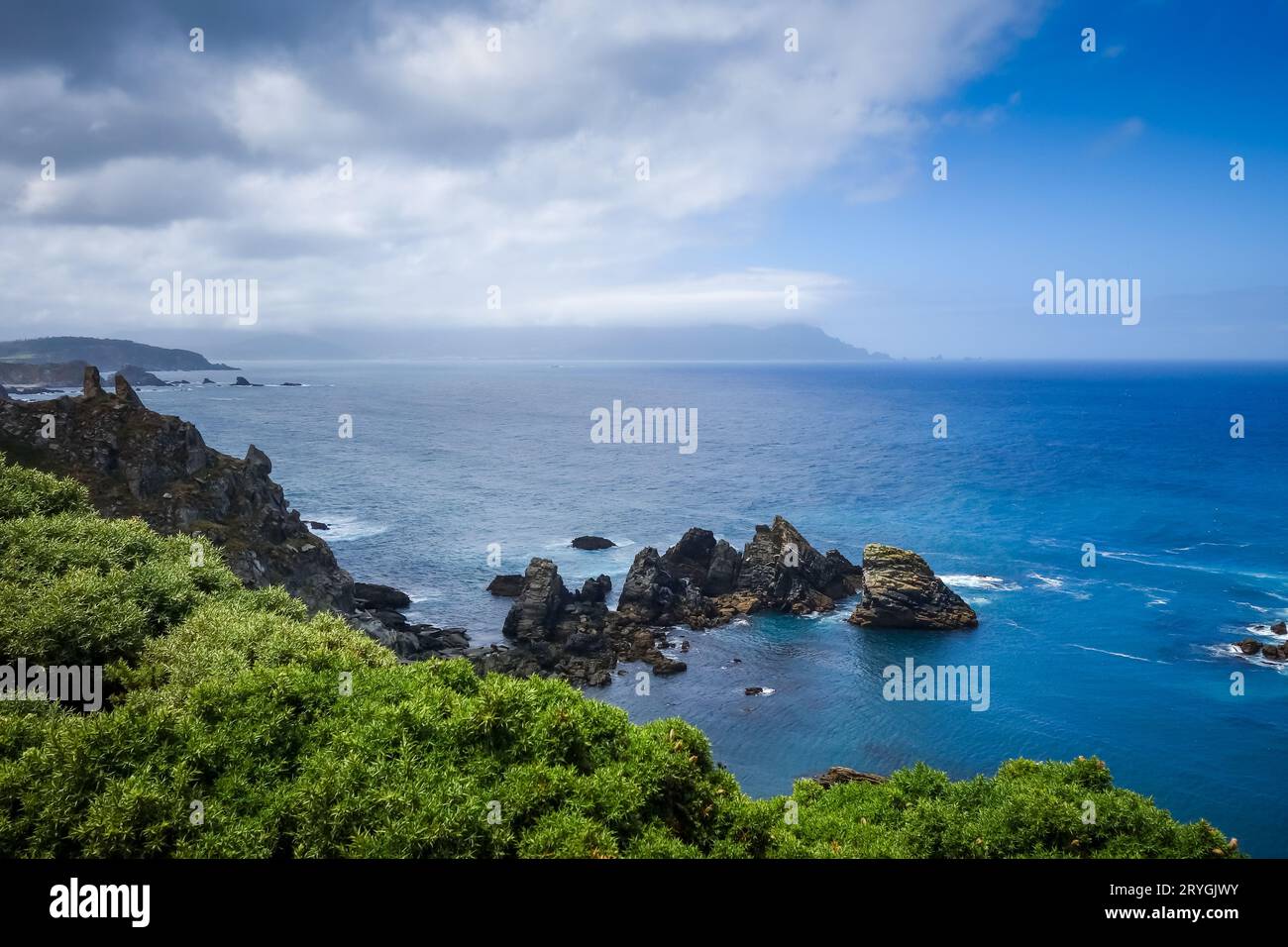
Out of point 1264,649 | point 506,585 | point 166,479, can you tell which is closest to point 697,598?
point 506,585

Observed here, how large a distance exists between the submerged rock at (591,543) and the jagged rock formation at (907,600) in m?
26.4

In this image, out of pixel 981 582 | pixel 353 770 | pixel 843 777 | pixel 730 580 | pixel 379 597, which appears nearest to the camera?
pixel 353 770

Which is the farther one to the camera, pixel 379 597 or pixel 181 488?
pixel 379 597

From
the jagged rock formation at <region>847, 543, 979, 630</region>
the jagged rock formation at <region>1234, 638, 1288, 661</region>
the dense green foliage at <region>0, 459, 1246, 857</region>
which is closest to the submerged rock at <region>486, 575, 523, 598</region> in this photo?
the jagged rock formation at <region>847, 543, 979, 630</region>

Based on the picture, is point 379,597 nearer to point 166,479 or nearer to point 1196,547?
point 166,479

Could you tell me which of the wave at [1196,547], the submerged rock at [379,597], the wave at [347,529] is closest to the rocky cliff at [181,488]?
the submerged rock at [379,597]

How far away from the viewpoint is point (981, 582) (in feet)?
221

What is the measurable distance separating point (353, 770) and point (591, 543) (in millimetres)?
66162

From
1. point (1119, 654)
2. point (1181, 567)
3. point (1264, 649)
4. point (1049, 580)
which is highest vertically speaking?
point (1181, 567)

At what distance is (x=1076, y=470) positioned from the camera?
11256 cm

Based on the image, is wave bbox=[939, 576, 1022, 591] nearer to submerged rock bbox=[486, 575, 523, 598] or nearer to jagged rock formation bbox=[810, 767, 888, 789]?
jagged rock formation bbox=[810, 767, 888, 789]
